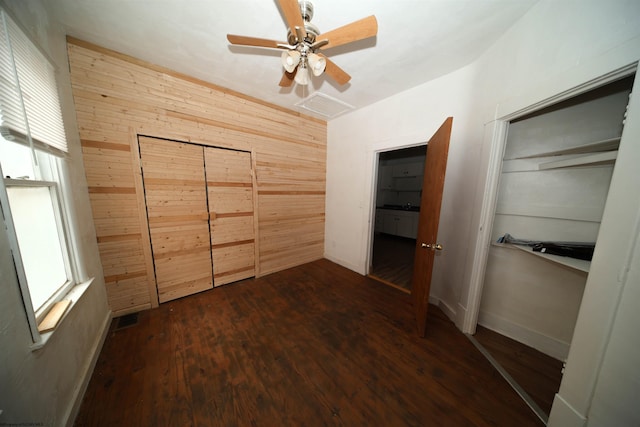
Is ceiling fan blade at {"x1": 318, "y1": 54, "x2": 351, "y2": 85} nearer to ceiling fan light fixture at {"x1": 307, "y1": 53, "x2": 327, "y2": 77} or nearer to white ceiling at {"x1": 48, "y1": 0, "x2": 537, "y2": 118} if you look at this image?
ceiling fan light fixture at {"x1": 307, "y1": 53, "x2": 327, "y2": 77}

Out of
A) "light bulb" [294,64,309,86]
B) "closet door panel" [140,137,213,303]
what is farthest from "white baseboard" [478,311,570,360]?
"closet door panel" [140,137,213,303]

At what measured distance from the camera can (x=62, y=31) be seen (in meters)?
1.65

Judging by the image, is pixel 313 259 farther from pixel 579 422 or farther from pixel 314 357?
pixel 579 422

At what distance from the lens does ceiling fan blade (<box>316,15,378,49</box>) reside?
116cm

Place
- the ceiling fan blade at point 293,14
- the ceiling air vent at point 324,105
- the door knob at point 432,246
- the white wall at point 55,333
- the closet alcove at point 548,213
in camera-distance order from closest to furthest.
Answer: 1. the white wall at point 55,333
2. the ceiling fan blade at point 293,14
3. the closet alcove at point 548,213
4. the door knob at point 432,246
5. the ceiling air vent at point 324,105

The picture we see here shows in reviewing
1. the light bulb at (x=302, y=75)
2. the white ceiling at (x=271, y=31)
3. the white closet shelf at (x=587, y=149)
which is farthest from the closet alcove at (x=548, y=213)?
the light bulb at (x=302, y=75)

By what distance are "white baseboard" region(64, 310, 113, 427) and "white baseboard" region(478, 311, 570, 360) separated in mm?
3556

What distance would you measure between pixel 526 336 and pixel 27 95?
4426mm

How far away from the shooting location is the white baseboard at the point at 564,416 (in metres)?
1.03

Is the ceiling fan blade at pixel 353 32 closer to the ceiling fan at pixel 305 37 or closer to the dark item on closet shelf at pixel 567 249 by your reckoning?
the ceiling fan at pixel 305 37

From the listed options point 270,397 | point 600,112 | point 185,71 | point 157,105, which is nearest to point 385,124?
point 600,112

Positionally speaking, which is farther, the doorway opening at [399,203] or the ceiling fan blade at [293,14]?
the doorway opening at [399,203]

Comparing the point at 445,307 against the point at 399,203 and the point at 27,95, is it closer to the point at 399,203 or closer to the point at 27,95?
the point at 27,95

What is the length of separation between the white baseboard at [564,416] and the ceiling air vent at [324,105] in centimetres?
352
